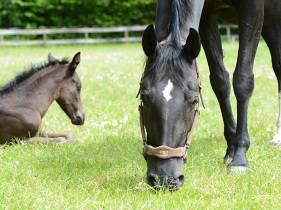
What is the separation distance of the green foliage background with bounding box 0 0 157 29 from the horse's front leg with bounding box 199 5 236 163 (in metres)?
26.2

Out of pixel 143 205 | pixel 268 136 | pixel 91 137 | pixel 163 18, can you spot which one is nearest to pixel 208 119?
pixel 268 136

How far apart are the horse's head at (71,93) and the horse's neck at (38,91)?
9cm

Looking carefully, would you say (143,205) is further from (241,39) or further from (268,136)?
(268,136)

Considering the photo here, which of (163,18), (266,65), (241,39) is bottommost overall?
(266,65)

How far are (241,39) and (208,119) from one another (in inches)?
90.3

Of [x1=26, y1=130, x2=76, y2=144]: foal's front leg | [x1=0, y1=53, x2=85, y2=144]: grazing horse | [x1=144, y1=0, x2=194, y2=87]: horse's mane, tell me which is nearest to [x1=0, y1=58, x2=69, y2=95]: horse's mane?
[x1=0, y1=53, x2=85, y2=144]: grazing horse

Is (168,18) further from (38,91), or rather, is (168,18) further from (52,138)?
(38,91)

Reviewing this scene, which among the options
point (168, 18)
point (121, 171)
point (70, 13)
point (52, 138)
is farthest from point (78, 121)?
point (70, 13)

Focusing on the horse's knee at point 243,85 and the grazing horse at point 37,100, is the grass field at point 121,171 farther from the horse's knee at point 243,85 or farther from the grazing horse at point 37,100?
the horse's knee at point 243,85

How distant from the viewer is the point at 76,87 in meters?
5.54

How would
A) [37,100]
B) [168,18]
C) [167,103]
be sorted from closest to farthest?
[167,103] → [168,18] → [37,100]

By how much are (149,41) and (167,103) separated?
20.4 inches

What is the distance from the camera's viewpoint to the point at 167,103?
2.88 metres

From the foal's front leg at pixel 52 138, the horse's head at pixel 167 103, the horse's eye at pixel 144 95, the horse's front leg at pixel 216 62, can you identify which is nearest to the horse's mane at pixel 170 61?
the horse's head at pixel 167 103
